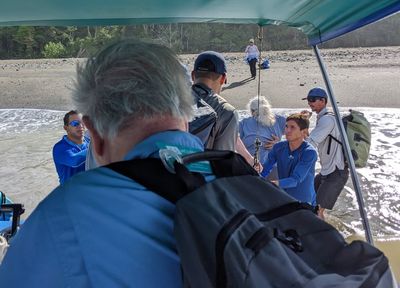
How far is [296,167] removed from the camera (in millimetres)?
3508

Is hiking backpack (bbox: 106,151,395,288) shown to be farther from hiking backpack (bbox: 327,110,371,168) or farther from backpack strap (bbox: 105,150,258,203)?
hiking backpack (bbox: 327,110,371,168)

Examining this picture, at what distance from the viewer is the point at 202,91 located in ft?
8.07

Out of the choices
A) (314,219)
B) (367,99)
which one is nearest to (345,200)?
(314,219)

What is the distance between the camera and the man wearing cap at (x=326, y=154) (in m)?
4.12

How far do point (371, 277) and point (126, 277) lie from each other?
15.8 inches

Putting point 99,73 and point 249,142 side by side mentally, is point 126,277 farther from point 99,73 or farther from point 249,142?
point 249,142

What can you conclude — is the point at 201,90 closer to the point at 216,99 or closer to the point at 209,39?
the point at 216,99

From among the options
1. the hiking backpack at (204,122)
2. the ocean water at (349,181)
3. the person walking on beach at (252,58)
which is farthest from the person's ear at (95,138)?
the person walking on beach at (252,58)

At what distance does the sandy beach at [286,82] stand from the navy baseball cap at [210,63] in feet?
30.2

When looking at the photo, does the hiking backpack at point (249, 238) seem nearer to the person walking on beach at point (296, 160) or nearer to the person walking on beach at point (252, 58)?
the person walking on beach at point (296, 160)

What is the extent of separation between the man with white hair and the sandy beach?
424 inches

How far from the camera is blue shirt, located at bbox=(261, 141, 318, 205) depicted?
3477mm

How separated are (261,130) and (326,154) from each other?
627 millimetres

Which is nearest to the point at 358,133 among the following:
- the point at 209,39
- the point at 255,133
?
the point at 255,133
